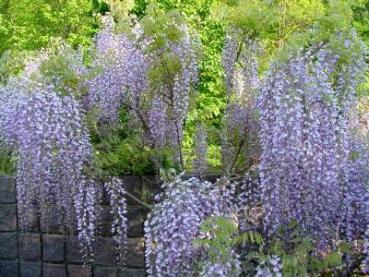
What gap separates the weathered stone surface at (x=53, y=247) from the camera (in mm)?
5898

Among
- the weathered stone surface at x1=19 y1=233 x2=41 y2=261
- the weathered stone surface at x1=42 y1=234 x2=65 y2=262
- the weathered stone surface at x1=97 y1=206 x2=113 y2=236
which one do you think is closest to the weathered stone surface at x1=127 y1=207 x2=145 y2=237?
the weathered stone surface at x1=97 y1=206 x2=113 y2=236

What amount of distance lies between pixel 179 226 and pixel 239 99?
1.81 metres

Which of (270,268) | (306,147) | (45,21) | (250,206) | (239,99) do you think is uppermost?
(45,21)

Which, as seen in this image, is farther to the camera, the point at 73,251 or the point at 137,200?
the point at 73,251

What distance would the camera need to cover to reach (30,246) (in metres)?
6.03

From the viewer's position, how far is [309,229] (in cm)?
424

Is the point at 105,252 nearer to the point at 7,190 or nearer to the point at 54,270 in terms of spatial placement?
the point at 54,270

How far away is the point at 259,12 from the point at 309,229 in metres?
1.92

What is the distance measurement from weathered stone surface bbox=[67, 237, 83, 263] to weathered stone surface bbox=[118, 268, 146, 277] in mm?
428

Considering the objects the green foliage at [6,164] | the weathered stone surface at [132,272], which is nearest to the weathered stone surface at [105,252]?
the weathered stone surface at [132,272]

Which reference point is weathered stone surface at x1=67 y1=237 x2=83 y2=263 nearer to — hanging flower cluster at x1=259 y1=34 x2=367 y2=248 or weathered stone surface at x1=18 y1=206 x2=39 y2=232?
weathered stone surface at x1=18 y1=206 x2=39 y2=232

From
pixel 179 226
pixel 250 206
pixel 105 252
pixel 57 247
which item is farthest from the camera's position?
pixel 57 247

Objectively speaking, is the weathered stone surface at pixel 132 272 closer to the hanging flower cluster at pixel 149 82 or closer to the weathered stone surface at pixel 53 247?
the weathered stone surface at pixel 53 247

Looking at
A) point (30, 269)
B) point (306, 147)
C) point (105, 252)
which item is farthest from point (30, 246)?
point (306, 147)
